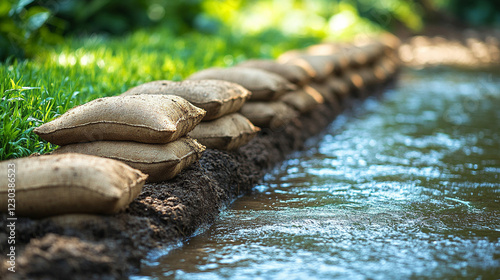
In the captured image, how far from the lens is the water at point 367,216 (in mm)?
2477

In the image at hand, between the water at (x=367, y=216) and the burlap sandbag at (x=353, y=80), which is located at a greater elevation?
the burlap sandbag at (x=353, y=80)

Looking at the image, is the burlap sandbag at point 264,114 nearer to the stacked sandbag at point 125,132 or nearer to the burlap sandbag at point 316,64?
the burlap sandbag at point 316,64

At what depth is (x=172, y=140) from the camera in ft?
10.5

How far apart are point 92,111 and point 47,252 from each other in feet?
3.53

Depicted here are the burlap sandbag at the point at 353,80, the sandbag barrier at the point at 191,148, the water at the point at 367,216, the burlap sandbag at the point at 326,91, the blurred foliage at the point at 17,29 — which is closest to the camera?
the sandbag barrier at the point at 191,148

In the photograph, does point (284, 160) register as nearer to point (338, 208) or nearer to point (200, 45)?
point (338, 208)

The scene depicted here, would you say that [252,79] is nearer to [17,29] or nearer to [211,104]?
[211,104]

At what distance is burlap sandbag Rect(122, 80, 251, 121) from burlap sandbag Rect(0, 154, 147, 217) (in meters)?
1.36

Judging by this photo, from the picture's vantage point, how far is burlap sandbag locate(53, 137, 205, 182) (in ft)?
9.91

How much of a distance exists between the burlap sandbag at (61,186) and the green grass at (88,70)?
71 cm

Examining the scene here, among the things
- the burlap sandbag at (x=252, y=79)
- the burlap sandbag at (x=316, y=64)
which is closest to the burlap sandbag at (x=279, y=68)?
the burlap sandbag at (x=316, y=64)

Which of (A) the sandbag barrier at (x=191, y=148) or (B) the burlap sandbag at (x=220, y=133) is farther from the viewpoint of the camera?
(B) the burlap sandbag at (x=220, y=133)

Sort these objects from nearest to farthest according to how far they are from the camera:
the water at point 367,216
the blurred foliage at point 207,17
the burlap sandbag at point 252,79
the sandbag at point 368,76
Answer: the water at point 367,216, the burlap sandbag at point 252,79, the blurred foliage at point 207,17, the sandbag at point 368,76

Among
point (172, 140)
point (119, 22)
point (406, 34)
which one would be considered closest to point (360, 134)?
point (172, 140)
